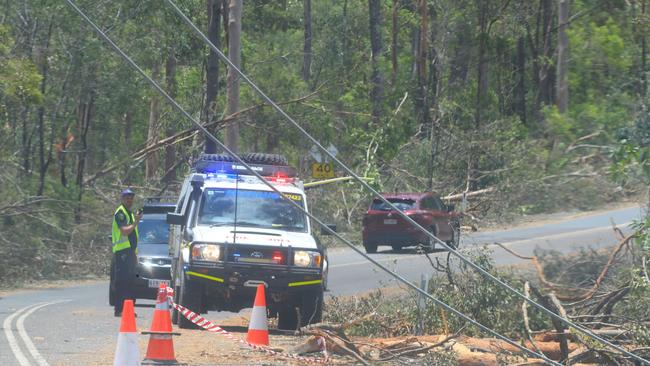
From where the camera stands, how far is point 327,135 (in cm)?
3147

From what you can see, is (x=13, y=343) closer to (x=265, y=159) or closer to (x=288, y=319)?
(x=288, y=319)

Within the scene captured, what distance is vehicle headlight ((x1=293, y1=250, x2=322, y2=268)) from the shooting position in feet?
48.3

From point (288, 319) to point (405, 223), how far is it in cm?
1353

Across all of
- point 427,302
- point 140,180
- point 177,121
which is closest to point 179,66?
point 140,180

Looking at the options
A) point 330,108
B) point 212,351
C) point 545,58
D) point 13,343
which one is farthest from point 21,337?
point 545,58

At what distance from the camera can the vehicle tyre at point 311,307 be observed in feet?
48.8

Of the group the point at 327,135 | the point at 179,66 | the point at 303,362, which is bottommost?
the point at 303,362

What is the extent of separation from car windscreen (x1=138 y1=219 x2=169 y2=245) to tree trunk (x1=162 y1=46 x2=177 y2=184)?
35.5 ft

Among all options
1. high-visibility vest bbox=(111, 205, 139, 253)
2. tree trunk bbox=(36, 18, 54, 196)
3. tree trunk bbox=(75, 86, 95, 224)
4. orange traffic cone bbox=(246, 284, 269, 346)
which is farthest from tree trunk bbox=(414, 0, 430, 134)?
orange traffic cone bbox=(246, 284, 269, 346)

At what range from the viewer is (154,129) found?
3086cm

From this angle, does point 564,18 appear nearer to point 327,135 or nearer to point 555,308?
point 327,135

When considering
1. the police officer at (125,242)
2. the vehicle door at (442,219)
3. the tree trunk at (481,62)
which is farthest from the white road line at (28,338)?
the tree trunk at (481,62)

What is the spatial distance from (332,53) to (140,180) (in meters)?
16.7

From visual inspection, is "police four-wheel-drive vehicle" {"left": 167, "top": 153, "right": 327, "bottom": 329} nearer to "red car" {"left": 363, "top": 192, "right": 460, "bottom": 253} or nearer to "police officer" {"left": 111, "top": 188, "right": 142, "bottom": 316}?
"police officer" {"left": 111, "top": 188, "right": 142, "bottom": 316}
